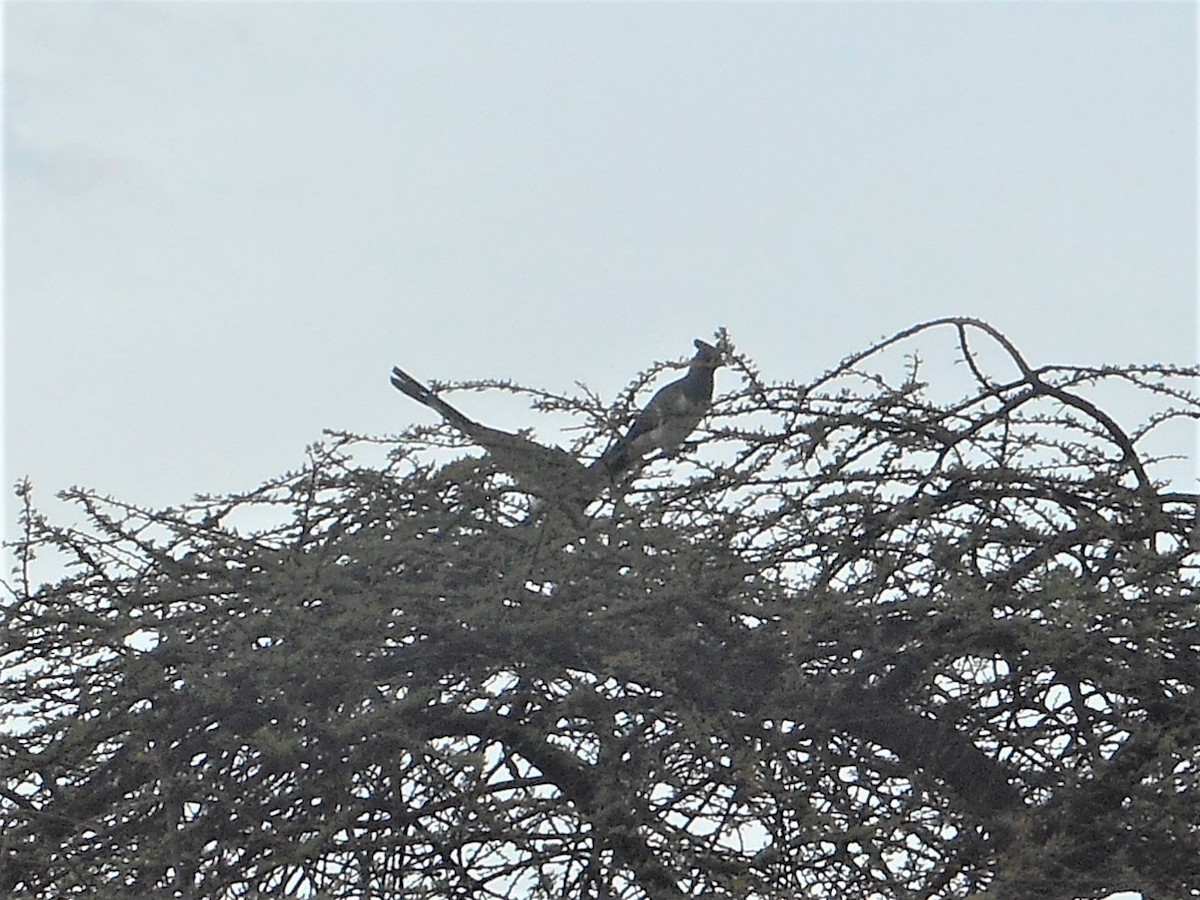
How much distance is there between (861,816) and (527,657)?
0.62 m

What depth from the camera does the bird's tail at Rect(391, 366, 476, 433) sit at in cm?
387

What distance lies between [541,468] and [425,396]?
0.65 metres

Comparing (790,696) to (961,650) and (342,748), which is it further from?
(342,748)

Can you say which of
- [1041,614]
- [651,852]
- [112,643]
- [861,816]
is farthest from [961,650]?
[112,643]

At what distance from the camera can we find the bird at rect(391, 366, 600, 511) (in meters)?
3.55

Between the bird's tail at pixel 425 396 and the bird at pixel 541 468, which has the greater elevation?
→ the bird's tail at pixel 425 396

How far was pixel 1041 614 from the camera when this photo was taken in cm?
329

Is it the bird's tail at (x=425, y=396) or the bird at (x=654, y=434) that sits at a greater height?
the bird's tail at (x=425, y=396)

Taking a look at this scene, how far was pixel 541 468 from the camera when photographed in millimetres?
3586

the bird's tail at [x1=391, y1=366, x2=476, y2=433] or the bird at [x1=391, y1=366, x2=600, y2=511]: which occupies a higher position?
the bird's tail at [x1=391, y1=366, x2=476, y2=433]

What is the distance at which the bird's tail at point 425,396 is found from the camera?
152 inches

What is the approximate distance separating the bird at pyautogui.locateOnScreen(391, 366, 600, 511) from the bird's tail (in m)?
0.18

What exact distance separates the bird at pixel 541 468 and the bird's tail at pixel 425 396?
181mm

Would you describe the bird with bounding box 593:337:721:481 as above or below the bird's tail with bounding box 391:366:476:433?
below
